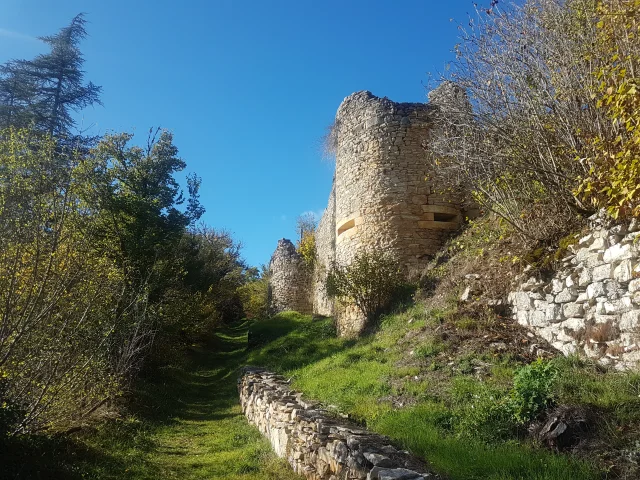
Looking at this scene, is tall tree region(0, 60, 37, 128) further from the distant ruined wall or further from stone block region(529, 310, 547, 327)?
stone block region(529, 310, 547, 327)

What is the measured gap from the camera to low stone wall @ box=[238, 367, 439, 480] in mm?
3579

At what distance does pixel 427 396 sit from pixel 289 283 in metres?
15.7

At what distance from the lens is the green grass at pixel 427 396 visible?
135 inches

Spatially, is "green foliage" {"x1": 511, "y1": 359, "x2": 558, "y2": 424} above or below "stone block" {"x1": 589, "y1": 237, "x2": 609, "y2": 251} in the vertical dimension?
below

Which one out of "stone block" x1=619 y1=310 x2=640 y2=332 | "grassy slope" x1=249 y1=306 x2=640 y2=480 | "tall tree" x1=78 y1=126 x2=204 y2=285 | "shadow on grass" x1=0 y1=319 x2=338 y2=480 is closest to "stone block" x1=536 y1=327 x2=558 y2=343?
"grassy slope" x1=249 y1=306 x2=640 y2=480

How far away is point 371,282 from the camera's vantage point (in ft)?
32.4

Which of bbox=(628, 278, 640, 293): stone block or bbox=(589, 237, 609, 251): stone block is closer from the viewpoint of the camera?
bbox=(628, 278, 640, 293): stone block

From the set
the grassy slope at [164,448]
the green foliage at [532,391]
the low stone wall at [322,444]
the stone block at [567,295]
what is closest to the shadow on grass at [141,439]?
the grassy slope at [164,448]

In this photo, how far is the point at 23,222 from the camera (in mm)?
4676

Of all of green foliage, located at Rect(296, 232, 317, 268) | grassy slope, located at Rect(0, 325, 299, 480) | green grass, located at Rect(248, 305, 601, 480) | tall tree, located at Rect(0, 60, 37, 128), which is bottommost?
grassy slope, located at Rect(0, 325, 299, 480)

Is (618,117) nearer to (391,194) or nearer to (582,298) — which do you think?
(582,298)

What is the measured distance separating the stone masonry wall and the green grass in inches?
385

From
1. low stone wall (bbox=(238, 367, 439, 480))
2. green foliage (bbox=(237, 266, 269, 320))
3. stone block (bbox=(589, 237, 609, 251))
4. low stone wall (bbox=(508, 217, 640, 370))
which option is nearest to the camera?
low stone wall (bbox=(238, 367, 439, 480))

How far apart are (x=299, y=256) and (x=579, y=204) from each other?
53.0ft
